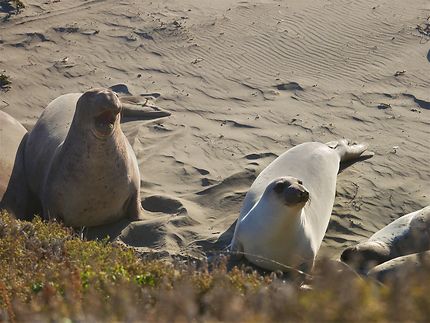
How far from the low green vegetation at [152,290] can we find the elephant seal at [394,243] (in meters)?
1.51

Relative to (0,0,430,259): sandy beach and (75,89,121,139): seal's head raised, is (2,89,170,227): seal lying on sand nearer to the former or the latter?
(75,89,121,139): seal's head raised

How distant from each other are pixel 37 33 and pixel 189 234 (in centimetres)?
514

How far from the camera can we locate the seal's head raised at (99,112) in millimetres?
7383

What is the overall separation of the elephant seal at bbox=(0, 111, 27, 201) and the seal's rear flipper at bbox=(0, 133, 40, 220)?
0.15 feet

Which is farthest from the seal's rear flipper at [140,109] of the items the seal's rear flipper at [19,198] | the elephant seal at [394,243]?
the elephant seal at [394,243]

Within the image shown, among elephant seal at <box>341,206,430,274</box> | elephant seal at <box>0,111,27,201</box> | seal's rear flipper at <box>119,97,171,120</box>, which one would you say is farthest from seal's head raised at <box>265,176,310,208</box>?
seal's rear flipper at <box>119,97,171,120</box>

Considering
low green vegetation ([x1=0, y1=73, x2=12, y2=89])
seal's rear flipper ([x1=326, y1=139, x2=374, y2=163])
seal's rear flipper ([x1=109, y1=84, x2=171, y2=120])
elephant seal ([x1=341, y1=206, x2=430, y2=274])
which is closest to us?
elephant seal ([x1=341, y1=206, x2=430, y2=274])

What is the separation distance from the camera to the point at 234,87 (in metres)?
10.7

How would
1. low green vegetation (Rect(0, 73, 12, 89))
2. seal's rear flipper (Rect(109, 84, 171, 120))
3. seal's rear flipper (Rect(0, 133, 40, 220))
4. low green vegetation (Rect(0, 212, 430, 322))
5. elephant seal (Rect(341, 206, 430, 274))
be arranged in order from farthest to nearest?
1. low green vegetation (Rect(0, 73, 12, 89))
2. seal's rear flipper (Rect(109, 84, 171, 120))
3. seal's rear flipper (Rect(0, 133, 40, 220))
4. elephant seal (Rect(341, 206, 430, 274))
5. low green vegetation (Rect(0, 212, 430, 322))

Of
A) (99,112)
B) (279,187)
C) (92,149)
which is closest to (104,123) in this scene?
(99,112)

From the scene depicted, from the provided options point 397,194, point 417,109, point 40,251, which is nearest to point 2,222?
point 40,251

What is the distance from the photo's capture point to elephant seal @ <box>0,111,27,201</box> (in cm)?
806

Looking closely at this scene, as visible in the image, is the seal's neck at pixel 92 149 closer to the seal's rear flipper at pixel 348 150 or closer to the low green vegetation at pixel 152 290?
the low green vegetation at pixel 152 290

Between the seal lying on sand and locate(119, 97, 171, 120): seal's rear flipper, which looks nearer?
the seal lying on sand
